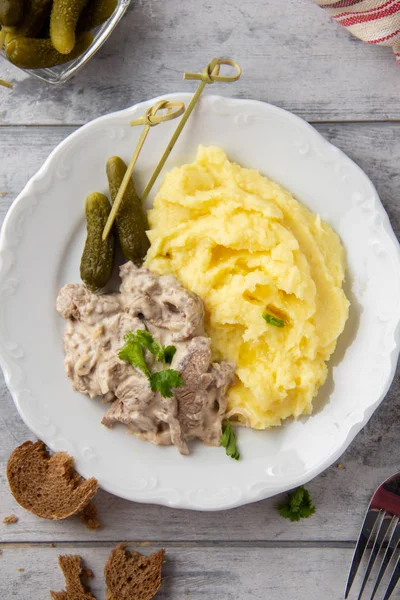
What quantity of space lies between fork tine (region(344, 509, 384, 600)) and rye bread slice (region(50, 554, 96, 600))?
1.53 meters

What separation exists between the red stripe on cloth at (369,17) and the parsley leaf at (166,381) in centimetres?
225

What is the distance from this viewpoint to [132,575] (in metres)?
3.30

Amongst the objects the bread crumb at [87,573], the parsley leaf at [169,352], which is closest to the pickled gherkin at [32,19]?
the parsley leaf at [169,352]

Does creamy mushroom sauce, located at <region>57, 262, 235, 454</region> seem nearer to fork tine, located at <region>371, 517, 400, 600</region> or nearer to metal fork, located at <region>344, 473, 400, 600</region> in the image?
metal fork, located at <region>344, 473, 400, 600</region>

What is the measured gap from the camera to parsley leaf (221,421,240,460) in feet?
10.2

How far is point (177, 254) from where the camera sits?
3.06 metres

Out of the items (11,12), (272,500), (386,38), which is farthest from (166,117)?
(272,500)

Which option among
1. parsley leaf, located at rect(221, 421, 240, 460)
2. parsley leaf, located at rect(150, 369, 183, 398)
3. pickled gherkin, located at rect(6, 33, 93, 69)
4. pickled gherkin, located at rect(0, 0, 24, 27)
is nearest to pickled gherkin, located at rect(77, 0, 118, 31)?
pickled gherkin, located at rect(6, 33, 93, 69)

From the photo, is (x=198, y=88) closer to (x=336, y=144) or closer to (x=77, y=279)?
(x=336, y=144)

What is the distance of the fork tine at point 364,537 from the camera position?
3.30m

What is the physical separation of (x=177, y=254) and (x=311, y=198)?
2.79 feet

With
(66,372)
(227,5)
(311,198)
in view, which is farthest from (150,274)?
(227,5)

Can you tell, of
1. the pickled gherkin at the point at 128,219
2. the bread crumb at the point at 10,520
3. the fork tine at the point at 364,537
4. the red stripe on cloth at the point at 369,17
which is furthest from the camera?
the bread crumb at the point at 10,520

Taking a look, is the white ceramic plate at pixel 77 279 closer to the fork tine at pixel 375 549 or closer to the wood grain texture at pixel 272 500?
the wood grain texture at pixel 272 500
